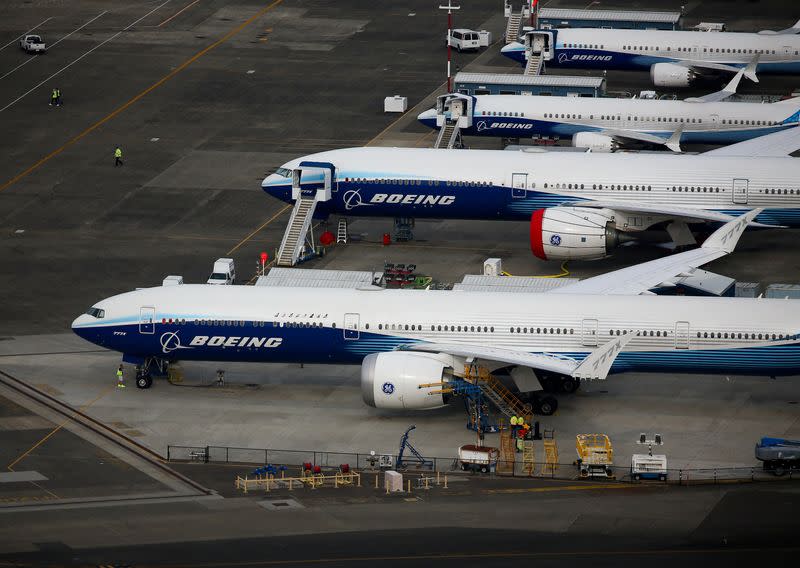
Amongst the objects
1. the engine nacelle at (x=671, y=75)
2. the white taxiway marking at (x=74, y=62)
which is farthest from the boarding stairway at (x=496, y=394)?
the white taxiway marking at (x=74, y=62)

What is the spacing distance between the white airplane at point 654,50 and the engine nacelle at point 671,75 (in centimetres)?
28

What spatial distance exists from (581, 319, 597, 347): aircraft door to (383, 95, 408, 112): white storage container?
51.5 metres

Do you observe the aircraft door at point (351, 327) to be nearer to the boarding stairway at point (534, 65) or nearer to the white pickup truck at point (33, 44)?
the boarding stairway at point (534, 65)

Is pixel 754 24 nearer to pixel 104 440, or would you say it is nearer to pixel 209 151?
pixel 209 151

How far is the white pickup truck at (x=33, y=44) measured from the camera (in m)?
139

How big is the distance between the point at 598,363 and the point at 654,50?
63.9m

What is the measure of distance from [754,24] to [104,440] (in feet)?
292

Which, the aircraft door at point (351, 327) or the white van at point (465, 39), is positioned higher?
the white van at point (465, 39)

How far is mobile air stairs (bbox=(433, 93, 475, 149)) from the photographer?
11112cm

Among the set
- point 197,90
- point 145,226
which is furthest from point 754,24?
point 145,226

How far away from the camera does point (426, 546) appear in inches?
2415

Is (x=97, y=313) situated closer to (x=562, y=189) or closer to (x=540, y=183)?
(x=540, y=183)

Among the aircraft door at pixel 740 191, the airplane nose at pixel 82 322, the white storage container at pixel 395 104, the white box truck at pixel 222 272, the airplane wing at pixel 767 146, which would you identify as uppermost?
the white storage container at pixel 395 104

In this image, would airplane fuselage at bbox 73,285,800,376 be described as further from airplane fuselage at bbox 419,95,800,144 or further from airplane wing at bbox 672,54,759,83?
airplane wing at bbox 672,54,759,83
